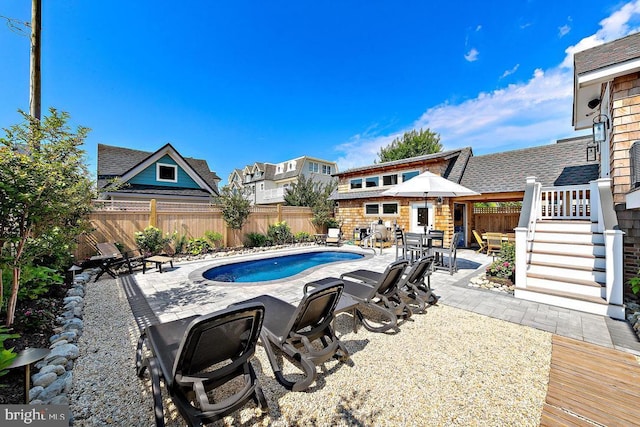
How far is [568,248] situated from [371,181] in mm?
11904

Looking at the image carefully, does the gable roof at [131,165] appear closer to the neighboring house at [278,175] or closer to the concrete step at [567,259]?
the neighboring house at [278,175]

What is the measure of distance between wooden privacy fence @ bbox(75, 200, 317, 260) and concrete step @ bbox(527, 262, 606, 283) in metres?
12.2

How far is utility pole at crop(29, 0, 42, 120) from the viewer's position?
523 cm

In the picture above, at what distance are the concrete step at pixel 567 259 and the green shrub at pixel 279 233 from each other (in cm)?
1152

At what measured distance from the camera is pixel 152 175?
15594 mm

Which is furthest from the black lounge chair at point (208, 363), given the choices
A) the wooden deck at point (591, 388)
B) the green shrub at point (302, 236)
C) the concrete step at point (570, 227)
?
the green shrub at point (302, 236)

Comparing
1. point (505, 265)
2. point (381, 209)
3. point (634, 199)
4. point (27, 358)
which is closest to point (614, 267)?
point (634, 199)

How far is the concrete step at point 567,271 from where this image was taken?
5113 millimetres

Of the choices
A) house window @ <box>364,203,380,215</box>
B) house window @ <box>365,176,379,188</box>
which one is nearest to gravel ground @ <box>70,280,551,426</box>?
house window @ <box>364,203,380,215</box>

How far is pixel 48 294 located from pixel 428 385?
286 inches

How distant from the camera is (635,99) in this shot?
5.58 meters

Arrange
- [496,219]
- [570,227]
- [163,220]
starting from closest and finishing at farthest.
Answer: [570,227] → [163,220] → [496,219]

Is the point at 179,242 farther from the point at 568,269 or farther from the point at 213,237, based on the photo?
the point at 568,269

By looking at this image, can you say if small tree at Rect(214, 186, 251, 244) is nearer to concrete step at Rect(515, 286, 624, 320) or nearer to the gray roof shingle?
concrete step at Rect(515, 286, 624, 320)
